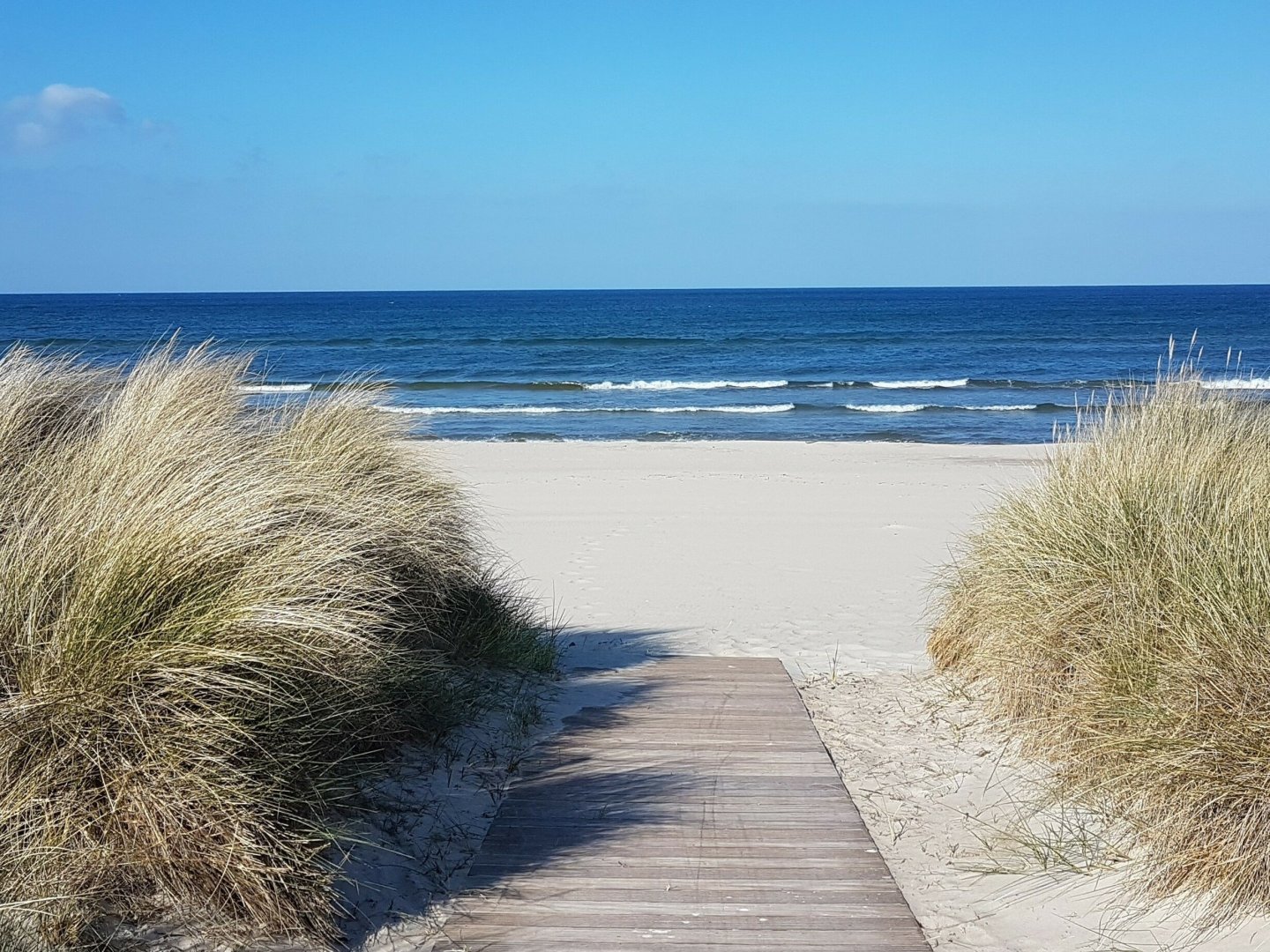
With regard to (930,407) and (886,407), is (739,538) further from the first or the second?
(930,407)

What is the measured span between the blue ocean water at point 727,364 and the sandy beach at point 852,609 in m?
2.03

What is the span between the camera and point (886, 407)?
2489 centimetres

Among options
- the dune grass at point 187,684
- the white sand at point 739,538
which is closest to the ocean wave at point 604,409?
the white sand at point 739,538

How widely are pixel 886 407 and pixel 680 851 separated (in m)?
22.2

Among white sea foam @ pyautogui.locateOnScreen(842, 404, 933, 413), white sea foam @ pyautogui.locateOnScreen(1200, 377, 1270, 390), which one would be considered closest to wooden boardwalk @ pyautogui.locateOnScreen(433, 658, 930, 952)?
white sea foam @ pyautogui.locateOnScreen(1200, 377, 1270, 390)

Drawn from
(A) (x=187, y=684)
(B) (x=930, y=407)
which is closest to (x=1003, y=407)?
(B) (x=930, y=407)

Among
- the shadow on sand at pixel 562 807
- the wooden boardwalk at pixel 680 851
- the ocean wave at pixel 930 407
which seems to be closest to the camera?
the wooden boardwalk at pixel 680 851

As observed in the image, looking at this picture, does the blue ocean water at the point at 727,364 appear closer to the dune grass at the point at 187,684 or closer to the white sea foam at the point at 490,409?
the white sea foam at the point at 490,409

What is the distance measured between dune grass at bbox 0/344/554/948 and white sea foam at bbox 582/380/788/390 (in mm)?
25428

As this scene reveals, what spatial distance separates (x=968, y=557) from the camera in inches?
241

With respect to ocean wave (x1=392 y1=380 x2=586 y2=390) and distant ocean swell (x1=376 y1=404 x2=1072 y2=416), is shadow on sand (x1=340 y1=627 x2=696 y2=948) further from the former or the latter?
ocean wave (x1=392 y1=380 x2=586 y2=390)

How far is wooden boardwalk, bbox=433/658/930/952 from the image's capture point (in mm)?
3125

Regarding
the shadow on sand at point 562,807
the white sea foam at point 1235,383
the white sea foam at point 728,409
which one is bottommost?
the shadow on sand at point 562,807

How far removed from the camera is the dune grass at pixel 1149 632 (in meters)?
3.17
